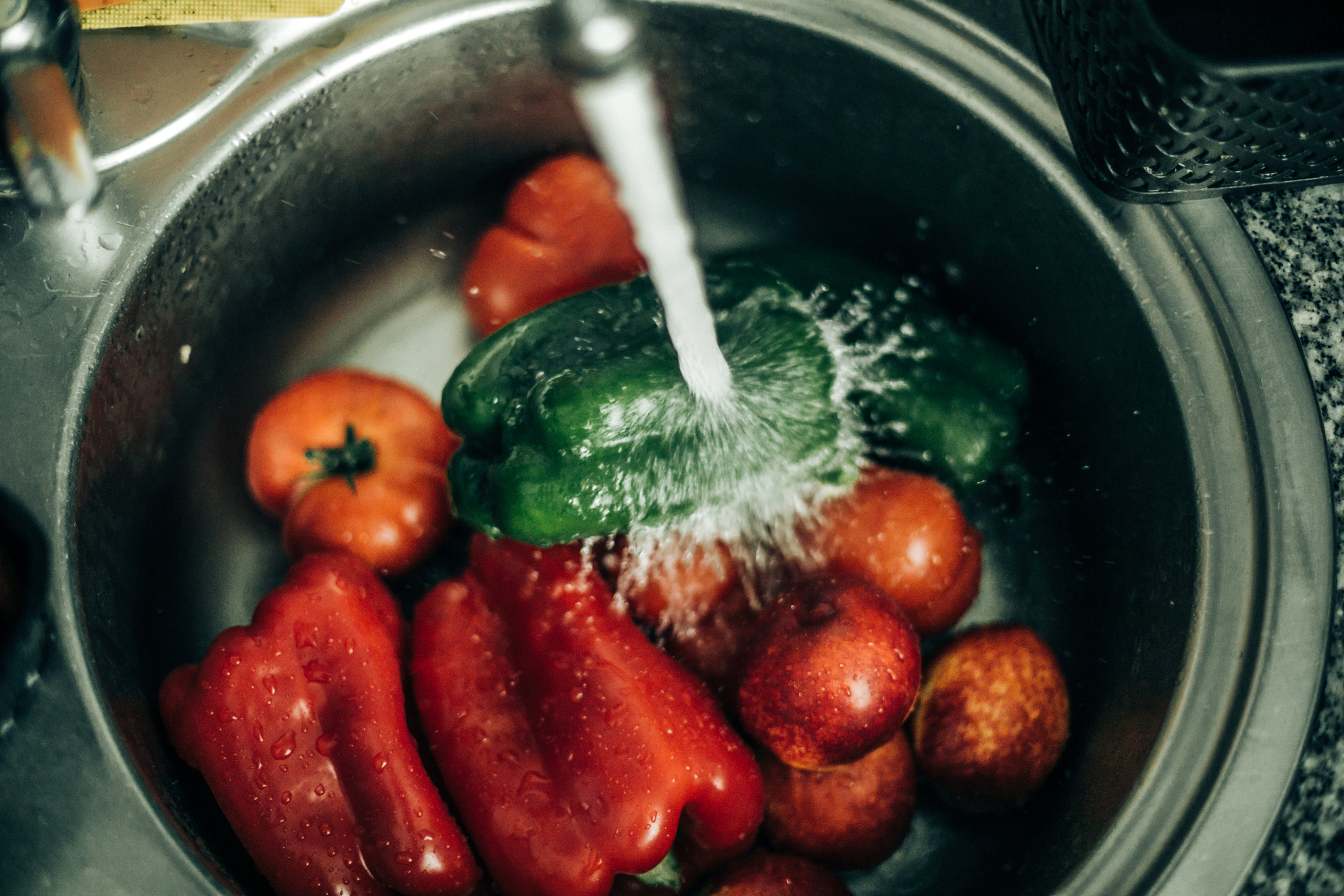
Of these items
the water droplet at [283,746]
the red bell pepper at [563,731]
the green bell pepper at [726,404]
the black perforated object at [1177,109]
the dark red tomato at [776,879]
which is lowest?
the dark red tomato at [776,879]

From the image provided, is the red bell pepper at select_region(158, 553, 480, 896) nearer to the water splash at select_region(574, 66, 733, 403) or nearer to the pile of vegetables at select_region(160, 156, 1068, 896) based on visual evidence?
the pile of vegetables at select_region(160, 156, 1068, 896)

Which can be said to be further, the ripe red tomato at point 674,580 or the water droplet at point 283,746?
the ripe red tomato at point 674,580

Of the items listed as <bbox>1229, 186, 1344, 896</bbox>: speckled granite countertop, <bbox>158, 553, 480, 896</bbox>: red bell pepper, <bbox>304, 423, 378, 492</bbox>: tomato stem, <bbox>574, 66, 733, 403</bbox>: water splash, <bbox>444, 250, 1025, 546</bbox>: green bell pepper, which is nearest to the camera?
<bbox>574, 66, 733, 403</bbox>: water splash

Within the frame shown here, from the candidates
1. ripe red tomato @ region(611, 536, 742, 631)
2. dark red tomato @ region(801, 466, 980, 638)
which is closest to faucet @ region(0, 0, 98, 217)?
ripe red tomato @ region(611, 536, 742, 631)

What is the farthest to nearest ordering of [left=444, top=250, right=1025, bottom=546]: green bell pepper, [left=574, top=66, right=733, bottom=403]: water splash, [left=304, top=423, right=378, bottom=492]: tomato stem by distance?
[left=304, top=423, right=378, bottom=492]: tomato stem
[left=444, top=250, right=1025, bottom=546]: green bell pepper
[left=574, top=66, right=733, bottom=403]: water splash

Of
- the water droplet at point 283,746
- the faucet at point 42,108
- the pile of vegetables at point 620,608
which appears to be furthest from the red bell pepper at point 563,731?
the faucet at point 42,108

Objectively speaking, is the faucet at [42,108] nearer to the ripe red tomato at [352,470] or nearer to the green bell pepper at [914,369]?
the ripe red tomato at [352,470]

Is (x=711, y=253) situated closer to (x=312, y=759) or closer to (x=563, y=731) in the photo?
(x=563, y=731)

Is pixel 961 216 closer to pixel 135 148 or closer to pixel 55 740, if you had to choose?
pixel 135 148
